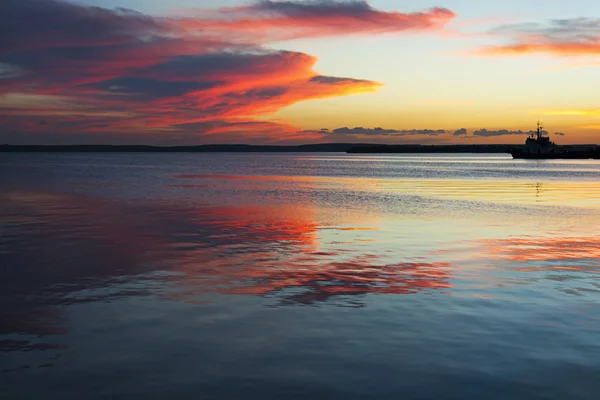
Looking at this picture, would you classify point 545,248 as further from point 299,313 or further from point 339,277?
point 299,313

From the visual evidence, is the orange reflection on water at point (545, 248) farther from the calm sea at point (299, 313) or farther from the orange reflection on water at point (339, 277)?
the orange reflection on water at point (339, 277)

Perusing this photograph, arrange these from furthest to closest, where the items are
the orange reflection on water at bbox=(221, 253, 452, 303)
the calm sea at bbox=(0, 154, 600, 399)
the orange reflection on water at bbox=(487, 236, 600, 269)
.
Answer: the orange reflection on water at bbox=(487, 236, 600, 269) < the orange reflection on water at bbox=(221, 253, 452, 303) < the calm sea at bbox=(0, 154, 600, 399)

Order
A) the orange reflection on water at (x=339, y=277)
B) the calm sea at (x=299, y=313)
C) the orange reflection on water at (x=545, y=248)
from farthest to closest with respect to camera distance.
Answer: the orange reflection on water at (x=545, y=248) < the orange reflection on water at (x=339, y=277) < the calm sea at (x=299, y=313)

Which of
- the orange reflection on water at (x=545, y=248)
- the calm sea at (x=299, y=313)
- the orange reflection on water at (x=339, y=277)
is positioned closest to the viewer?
the calm sea at (x=299, y=313)

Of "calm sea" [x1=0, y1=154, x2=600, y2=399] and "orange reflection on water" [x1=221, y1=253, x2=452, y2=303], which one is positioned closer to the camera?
"calm sea" [x1=0, y1=154, x2=600, y2=399]

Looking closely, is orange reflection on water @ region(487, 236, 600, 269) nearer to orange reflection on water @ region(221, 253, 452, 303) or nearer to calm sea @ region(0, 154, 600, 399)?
calm sea @ region(0, 154, 600, 399)

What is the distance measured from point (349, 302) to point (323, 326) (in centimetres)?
185

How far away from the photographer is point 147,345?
9.58m

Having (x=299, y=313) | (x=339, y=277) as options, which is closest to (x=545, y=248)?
(x=339, y=277)

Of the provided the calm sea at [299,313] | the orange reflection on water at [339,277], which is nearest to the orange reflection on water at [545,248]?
the calm sea at [299,313]

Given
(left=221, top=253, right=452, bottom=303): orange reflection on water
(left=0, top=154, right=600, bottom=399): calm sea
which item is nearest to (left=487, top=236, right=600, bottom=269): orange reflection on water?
(left=0, top=154, right=600, bottom=399): calm sea

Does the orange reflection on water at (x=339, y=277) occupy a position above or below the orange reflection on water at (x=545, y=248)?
above

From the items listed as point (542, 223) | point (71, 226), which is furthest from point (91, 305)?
point (542, 223)

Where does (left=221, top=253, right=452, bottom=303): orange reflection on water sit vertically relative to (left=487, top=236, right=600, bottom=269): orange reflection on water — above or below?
above
